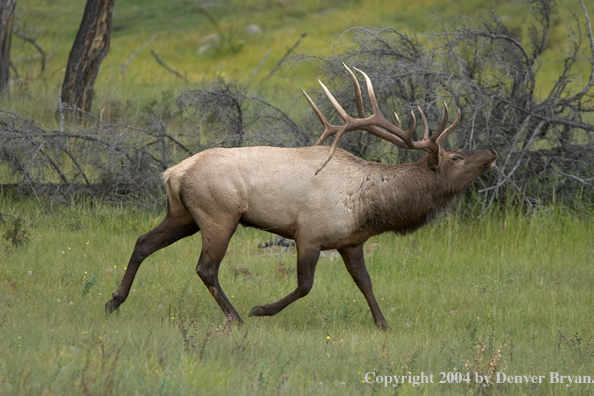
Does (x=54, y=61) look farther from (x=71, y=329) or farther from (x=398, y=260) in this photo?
Result: (x=71, y=329)

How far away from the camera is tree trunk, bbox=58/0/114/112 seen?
38.4 feet

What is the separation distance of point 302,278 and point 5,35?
8293 mm

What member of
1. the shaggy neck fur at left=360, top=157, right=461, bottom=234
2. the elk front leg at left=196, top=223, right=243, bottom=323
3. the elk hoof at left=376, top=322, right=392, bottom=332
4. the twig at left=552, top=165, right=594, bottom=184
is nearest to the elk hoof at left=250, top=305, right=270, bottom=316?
the elk front leg at left=196, top=223, right=243, bottom=323

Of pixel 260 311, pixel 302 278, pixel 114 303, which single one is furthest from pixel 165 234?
pixel 302 278

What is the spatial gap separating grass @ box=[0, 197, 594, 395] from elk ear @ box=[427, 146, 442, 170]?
4.40 feet

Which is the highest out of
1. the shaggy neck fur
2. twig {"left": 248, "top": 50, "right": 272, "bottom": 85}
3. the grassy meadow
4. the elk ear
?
the elk ear

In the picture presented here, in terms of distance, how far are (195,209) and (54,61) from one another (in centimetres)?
1620

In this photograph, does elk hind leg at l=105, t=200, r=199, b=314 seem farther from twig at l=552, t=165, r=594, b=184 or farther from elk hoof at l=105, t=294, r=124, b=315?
twig at l=552, t=165, r=594, b=184

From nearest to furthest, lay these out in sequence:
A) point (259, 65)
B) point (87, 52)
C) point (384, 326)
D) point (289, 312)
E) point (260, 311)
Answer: point (260, 311)
point (384, 326)
point (289, 312)
point (87, 52)
point (259, 65)

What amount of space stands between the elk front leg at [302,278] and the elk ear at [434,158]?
129cm

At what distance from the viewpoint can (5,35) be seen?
12.2 m

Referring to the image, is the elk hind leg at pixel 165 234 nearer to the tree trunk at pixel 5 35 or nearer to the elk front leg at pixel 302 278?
the elk front leg at pixel 302 278

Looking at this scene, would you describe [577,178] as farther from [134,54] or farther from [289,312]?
[134,54]

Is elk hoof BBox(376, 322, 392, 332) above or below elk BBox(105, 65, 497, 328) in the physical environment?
below
